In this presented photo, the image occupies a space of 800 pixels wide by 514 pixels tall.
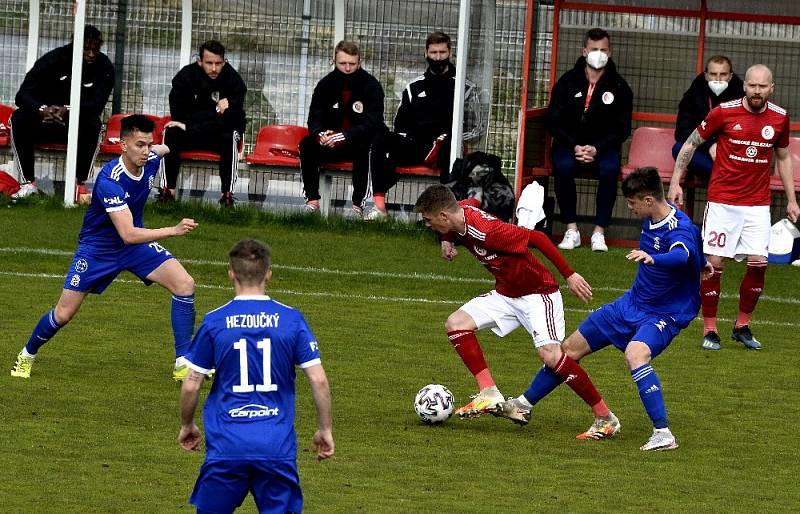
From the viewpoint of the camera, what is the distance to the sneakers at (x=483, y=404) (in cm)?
913

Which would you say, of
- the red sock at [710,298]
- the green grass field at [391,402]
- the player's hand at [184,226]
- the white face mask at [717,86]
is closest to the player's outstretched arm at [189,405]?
the green grass field at [391,402]

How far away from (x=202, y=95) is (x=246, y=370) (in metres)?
11.8

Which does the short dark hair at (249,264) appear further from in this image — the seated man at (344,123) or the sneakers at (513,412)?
the seated man at (344,123)

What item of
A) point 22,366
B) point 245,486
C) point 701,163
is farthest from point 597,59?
point 245,486

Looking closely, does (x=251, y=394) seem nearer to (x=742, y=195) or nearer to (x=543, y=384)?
(x=543, y=384)

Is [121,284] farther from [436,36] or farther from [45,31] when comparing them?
[45,31]

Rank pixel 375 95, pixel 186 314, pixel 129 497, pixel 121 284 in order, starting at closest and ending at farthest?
1. pixel 129 497
2. pixel 186 314
3. pixel 121 284
4. pixel 375 95

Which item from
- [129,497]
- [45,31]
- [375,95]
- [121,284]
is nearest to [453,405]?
[129,497]

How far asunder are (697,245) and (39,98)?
10700 millimetres

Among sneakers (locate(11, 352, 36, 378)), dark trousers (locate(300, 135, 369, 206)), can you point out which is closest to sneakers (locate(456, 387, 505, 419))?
sneakers (locate(11, 352, 36, 378))

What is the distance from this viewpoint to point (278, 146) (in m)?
17.8

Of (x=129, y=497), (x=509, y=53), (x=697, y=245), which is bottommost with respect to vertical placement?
(x=129, y=497)

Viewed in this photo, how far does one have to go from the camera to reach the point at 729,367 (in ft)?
37.8

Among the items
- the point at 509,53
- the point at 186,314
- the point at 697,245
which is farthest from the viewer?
the point at 509,53
